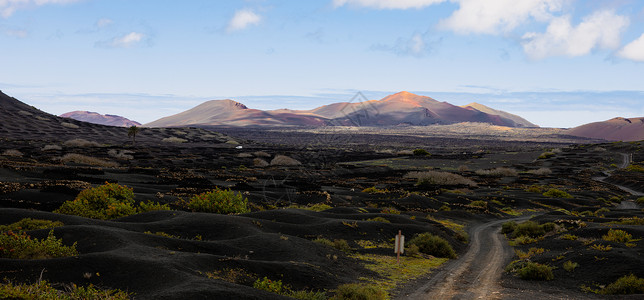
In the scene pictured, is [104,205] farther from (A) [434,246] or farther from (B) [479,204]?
(B) [479,204]

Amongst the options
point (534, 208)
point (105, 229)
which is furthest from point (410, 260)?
point (534, 208)

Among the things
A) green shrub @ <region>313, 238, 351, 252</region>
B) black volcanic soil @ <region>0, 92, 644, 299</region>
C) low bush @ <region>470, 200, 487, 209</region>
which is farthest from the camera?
low bush @ <region>470, 200, 487, 209</region>

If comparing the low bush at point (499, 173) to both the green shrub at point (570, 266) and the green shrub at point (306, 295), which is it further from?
the green shrub at point (306, 295)

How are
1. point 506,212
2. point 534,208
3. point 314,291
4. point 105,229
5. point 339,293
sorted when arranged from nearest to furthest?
point 339,293 < point 314,291 < point 105,229 < point 506,212 < point 534,208

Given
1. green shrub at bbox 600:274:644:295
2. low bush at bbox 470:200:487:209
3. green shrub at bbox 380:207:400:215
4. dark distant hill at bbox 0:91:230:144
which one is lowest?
low bush at bbox 470:200:487:209

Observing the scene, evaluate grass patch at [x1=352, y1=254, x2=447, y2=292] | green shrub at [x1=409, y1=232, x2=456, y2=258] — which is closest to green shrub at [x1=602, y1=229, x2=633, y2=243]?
green shrub at [x1=409, y1=232, x2=456, y2=258]

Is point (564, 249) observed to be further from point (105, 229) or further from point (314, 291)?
point (105, 229)

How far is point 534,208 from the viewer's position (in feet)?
162

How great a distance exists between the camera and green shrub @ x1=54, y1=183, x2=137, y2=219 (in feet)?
78.8

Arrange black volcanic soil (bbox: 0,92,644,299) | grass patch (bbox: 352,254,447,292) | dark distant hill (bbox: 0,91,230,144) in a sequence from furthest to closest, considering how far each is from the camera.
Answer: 1. dark distant hill (bbox: 0,91,230,144)
2. grass patch (bbox: 352,254,447,292)
3. black volcanic soil (bbox: 0,92,644,299)

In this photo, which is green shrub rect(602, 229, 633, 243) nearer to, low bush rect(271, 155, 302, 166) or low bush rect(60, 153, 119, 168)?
low bush rect(60, 153, 119, 168)

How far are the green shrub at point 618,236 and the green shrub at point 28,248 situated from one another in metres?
24.6

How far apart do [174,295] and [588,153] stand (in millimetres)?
146876

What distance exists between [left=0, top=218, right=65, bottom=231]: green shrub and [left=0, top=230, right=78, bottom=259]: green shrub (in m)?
3.95
